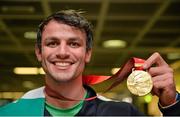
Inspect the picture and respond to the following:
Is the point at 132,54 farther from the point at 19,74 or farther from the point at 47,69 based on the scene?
the point at 47,69

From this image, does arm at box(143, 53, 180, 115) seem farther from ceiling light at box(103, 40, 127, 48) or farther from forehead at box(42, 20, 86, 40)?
ceiling light at box(103, 40, 127, 48)

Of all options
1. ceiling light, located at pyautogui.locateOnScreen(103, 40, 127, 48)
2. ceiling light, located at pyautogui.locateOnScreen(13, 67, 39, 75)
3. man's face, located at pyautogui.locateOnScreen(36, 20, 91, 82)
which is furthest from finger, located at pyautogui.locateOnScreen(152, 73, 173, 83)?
ceiling light, located at pyautogui.locateOnScreen(13, 67, 39, 75)

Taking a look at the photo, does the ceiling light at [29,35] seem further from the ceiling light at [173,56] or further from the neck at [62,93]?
the neck at [62,93]

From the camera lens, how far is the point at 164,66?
2.70 feet

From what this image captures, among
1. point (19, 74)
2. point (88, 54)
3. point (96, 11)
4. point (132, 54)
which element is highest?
point (88, 54)

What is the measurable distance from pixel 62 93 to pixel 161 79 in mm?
217

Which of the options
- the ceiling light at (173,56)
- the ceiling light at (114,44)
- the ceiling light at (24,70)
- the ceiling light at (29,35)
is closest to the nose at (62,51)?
the ceiling light at (29,35)

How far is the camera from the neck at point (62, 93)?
84cm

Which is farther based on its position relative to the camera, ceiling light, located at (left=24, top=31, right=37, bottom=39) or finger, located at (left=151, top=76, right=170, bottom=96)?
ceiling light, located at (left=24, top=31, right=37, bottom=39)

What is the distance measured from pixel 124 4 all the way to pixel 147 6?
21 cm

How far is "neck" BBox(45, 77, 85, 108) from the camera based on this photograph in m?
0.84

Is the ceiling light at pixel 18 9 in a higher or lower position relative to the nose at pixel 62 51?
lower

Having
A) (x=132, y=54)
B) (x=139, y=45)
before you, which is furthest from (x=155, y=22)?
(x=132, y=54)

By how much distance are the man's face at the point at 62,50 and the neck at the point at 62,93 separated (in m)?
0.02
